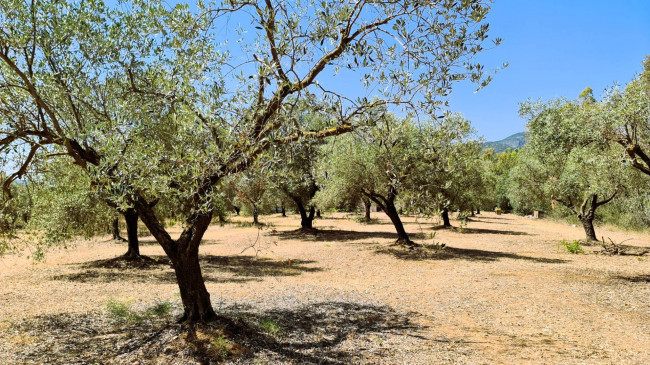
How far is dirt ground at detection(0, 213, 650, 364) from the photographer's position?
688cm

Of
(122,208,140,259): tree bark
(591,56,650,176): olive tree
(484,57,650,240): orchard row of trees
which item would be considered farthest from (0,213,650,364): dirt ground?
(591,56,650,176): olive tree

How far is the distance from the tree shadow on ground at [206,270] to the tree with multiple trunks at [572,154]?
1061 centimetres

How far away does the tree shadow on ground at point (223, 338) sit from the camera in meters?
6.64

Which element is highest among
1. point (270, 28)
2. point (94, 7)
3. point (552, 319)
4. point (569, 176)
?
point (94, 7)

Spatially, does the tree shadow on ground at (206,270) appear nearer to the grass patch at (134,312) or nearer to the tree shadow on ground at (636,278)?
the grass patch at (134,312)

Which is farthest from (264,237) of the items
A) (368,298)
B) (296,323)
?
(296,323)

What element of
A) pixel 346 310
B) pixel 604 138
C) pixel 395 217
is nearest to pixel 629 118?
pixel 604 138

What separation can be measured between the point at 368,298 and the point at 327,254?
9.76 m

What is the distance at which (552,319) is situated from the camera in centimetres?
923

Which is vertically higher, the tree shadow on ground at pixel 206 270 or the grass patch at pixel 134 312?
the grass patch at pixel 134 312

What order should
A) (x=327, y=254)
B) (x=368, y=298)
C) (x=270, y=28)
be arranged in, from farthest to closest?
(x=327, y=254) → (x=368, y=298) → (x=270, y=28)

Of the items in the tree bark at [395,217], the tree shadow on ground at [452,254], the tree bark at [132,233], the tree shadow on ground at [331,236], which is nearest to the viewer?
the tree bark at [132,233]

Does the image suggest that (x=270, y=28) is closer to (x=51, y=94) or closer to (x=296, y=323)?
(x=51, y=94)

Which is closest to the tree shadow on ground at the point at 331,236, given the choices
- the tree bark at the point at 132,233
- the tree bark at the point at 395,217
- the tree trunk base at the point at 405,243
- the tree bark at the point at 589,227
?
the tree trunk base at the point at 405,243
